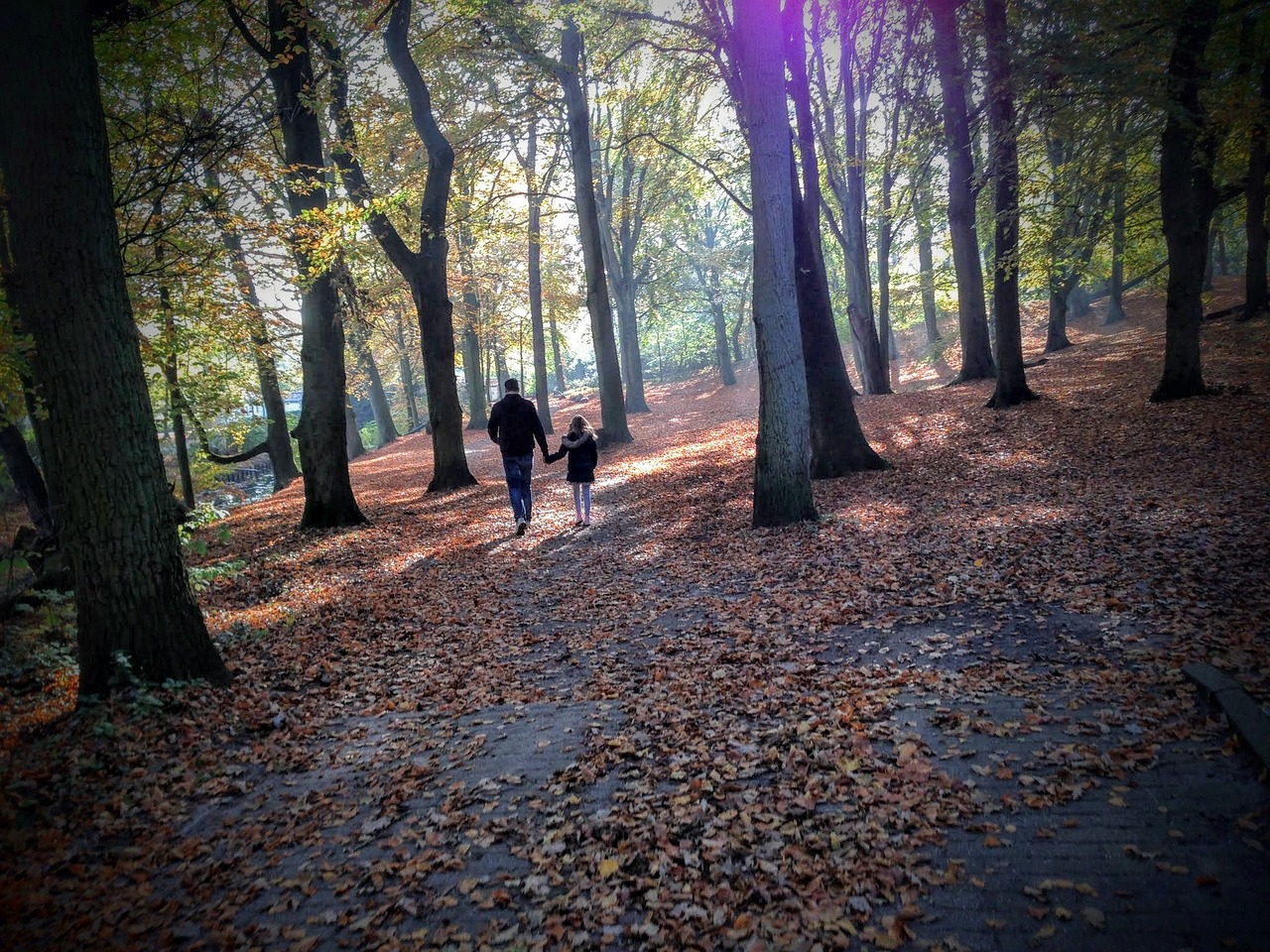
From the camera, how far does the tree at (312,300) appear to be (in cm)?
1085

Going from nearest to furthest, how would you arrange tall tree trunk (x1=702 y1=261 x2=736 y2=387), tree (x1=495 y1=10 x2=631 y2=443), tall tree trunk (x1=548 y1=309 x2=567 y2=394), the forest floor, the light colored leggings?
the forest floor < the light colored leggings < tree (x1=495 y1=10 x2=631 y2=443) < tall tree trunk (x1=548 y1=309 x2=567 y2=394) < tall tree trunk (x1=702 y1=261 x2=736 y2=387)

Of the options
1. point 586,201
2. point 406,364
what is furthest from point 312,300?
point 406,364

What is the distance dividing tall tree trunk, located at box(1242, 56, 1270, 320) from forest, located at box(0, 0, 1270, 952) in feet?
0.58

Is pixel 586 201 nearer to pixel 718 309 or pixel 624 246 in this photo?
pixel 624 246

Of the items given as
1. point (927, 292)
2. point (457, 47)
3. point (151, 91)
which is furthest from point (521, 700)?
point (927, 292)

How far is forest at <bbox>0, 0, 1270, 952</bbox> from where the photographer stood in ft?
11.3

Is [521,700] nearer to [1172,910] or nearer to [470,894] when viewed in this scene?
[470,894]

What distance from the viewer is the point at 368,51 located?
15.3 meters

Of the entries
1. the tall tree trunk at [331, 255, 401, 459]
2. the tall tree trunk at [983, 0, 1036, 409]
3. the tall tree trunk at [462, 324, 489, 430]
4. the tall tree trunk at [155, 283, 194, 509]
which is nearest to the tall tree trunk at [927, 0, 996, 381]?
the tall tree trunk at [983, 0, 1036, 409]

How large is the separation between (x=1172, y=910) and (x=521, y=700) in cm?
429

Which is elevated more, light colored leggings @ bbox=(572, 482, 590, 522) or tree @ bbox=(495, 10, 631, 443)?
tree @ bbox=(495, 10, 631, 443)

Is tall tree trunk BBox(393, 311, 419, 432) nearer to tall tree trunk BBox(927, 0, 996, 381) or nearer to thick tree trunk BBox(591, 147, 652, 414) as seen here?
thick tree trunk BBox(591, 147, 652, 414)

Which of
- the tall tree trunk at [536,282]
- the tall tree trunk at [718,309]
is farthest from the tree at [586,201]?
the tall tree trunk at [718,309]

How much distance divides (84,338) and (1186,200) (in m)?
16.0
